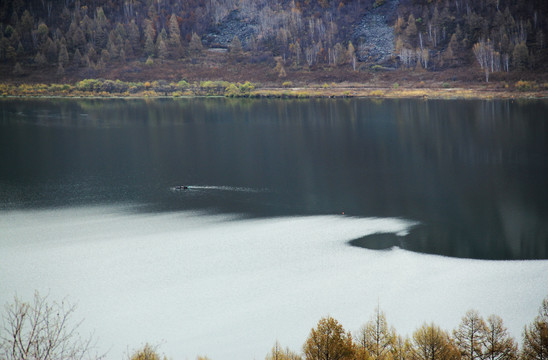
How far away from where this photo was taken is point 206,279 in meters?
19.4

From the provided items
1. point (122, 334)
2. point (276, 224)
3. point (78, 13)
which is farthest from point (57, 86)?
point (122, 334)

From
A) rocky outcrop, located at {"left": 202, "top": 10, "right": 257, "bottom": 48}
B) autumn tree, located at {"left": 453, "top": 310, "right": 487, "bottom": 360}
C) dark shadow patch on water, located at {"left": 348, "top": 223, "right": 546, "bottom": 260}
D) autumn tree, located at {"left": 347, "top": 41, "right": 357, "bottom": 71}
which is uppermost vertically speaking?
rocky outcrop, located at {"left": 202, "top": 10, "right": 257, "bottom": 48}

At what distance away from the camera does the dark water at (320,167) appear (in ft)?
85.6

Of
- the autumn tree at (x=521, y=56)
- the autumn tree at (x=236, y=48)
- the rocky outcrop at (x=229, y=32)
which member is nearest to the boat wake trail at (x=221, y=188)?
the autumn tree at (x=521, y=56)

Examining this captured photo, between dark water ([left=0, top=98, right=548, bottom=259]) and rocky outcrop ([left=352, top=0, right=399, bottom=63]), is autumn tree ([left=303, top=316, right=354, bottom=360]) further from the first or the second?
rocky outcrop ([left=352, top=0, right=399, bottom=63])

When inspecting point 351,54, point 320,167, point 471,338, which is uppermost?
point 351,54

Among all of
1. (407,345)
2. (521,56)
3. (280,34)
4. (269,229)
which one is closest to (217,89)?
(280,34)

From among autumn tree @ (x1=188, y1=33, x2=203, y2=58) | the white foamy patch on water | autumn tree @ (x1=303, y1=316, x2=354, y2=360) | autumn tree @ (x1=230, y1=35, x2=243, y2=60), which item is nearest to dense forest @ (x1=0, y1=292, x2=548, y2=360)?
autumn tree @ (x1=303, y1=316, x2=354, y2=360)

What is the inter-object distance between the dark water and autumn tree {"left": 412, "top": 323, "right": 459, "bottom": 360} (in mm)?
9274

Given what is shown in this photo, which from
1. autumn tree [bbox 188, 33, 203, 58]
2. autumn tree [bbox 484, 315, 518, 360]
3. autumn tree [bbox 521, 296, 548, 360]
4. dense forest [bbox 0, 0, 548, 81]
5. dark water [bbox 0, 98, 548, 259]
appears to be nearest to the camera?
autumn tree [bbox 521, 296, 548, 360]

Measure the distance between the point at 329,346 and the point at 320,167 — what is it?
25267 mm

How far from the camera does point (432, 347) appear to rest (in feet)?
41.0

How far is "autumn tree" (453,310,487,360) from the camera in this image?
43.3ft

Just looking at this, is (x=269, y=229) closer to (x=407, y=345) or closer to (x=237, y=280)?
(x=237, y=280)
